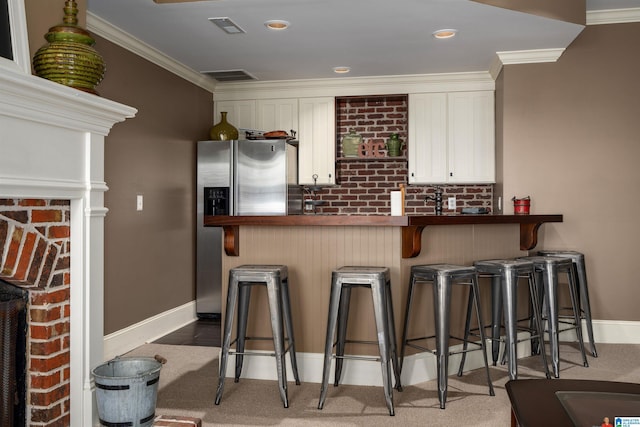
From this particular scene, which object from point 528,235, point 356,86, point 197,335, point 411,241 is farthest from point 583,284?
point 197,335

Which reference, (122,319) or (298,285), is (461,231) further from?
(122,319)

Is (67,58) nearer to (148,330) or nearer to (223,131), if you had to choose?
(148,330)

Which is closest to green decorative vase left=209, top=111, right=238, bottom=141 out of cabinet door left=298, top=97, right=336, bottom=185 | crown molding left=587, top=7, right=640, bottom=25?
cabinet door left=298, top=97, right=336, bottom=185

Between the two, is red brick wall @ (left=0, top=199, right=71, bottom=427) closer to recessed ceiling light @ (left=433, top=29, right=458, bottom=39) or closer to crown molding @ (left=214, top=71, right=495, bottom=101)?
recessed ceiling light @ (left=433, top=29, right=458, bottom=39)

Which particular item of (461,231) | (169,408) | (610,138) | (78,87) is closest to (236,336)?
(169,408)

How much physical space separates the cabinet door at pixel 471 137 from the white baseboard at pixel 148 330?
116 inches

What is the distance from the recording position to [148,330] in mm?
4656

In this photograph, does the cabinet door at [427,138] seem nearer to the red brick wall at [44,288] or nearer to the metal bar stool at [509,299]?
the metal bar stool at [509,299]

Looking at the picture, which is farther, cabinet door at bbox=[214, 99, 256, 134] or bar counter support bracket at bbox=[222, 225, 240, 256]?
cabinet door at bbox=[214, 99, 256, 134]

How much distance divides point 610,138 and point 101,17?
414 cm

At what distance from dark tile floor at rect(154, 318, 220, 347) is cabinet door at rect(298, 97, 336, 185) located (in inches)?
70.8

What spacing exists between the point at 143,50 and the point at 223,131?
1269 mm

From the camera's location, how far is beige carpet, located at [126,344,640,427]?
9.49 ft

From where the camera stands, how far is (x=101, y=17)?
3967 millimetres
